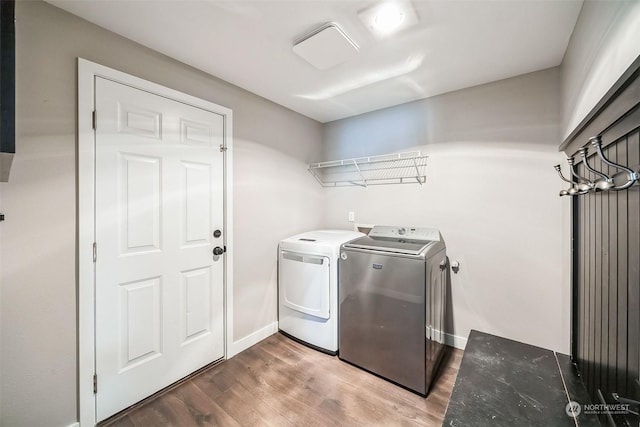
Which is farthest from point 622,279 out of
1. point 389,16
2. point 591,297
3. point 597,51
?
point 389,16

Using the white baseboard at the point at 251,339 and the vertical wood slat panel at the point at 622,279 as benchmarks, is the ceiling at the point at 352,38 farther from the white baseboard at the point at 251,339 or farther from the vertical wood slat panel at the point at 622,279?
the white baseboard at the point at 251,339

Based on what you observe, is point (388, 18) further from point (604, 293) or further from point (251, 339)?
point (251, 339)

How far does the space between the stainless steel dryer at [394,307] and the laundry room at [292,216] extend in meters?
0.02

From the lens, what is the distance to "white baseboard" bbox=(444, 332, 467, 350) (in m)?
2.23

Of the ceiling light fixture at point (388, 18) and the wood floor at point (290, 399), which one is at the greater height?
the ceiling light fixture at point (388, 18)

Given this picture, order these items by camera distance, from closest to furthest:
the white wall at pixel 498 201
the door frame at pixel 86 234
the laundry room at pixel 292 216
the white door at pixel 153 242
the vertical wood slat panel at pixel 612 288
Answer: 1. the vertical wood slat panel at pixel 612 288
2. the laundry room at pixel 292 216
3. the door frame at pixel 86 234
4. the white door at pixel 153 242
5. the white wall at pixel 498 201

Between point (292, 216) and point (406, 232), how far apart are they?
1210 mm

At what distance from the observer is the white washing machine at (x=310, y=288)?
216 cm

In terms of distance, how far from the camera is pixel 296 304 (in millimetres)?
2361

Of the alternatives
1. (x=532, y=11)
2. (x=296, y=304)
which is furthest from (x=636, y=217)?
(x=296, y=304)

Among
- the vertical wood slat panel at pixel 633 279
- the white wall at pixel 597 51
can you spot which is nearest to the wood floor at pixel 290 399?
the vertical wood slat panel at pixel 633 279

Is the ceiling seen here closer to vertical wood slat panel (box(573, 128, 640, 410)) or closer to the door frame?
the door frame

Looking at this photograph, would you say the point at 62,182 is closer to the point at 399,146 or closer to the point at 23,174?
the point at 23,174

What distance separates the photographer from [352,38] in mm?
1546
